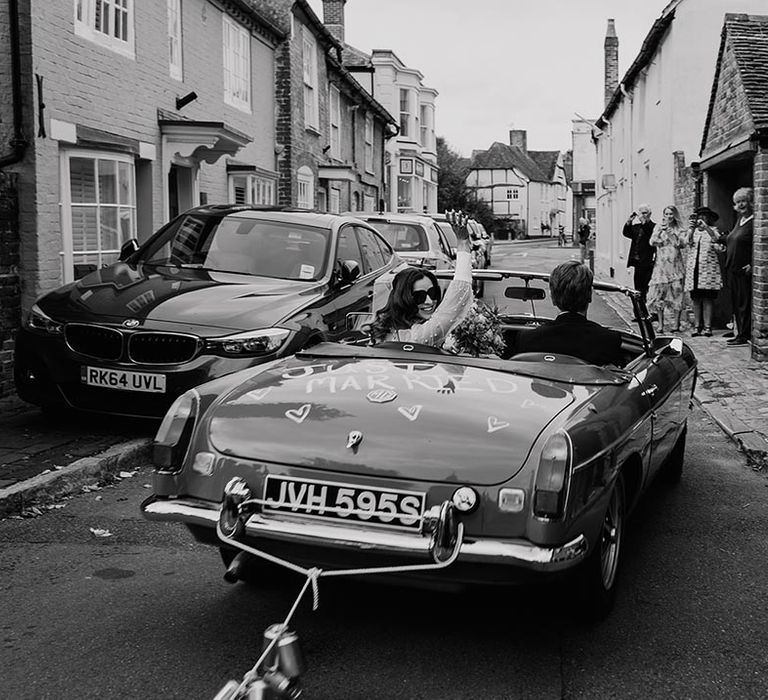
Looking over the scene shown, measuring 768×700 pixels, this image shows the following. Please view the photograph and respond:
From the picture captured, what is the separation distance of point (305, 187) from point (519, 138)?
9526 cm

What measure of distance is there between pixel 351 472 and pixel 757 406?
644 centimetres

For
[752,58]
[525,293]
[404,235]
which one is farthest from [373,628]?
[404,235]

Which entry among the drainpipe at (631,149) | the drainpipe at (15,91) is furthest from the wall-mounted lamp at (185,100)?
the drainpipe at (631,149)

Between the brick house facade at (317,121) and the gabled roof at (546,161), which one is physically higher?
the gabled roof at (546,161)

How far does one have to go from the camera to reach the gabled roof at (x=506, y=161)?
346ft

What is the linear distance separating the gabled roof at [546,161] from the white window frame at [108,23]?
101 meters

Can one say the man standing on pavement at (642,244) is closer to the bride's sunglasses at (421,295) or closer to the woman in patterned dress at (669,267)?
the woman in patterned dress at (669,267)

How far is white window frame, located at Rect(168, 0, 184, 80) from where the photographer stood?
1459cm

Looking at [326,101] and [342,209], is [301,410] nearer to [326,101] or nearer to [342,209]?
[326,101]

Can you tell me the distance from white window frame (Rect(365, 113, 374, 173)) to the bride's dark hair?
29765 mm

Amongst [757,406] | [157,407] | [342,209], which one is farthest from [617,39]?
[157,407]

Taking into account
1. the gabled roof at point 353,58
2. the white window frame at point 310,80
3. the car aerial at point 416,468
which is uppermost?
the gabled roof at point 353,58

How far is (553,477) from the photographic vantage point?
3.38 meters

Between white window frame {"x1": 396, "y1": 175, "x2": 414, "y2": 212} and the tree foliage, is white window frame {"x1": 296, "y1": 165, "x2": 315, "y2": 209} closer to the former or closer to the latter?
white window frame {"x1": 396, "y1": 175, "x2": 414, "y2": 212}
